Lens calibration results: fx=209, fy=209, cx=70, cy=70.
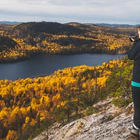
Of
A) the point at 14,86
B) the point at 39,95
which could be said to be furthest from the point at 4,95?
the point at 39,95

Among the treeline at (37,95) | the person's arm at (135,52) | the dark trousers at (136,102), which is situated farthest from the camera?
the treeline at (37,95)

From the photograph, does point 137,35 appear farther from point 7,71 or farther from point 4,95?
point 7,71

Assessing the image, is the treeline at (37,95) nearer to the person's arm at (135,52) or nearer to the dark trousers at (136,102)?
the dark trousers at (136,102)

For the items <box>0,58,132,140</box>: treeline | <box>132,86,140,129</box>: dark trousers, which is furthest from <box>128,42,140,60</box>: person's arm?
<box>0,58,132,140</box>: treeline

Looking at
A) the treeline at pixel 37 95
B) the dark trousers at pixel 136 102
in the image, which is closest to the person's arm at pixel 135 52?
the dark trousers at pixel 136 102

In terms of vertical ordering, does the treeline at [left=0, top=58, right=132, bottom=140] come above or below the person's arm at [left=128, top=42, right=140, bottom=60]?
below

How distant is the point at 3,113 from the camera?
295 feet

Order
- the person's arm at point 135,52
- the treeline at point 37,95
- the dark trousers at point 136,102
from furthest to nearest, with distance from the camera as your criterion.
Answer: the treeline at point 37,95 < the dark trousers at point 136,102 < the person's arm at point 135,52

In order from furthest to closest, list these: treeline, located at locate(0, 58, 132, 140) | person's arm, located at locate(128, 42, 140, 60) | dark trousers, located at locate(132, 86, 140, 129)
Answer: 1. treeline, located at locate(0, 58, 132, 140)
2. dark trousers, located at locate(132, 86, 140, 129)
3. person's arm, located at locate(128, 42, 140, 60)

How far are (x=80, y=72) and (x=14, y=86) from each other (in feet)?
155

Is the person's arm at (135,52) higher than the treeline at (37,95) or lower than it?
higher

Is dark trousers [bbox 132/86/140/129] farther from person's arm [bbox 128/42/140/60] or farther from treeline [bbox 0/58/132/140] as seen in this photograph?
treeline [bbox 0/58/132/140]

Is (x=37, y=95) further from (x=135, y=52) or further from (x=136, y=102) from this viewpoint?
(x=135, y=52)

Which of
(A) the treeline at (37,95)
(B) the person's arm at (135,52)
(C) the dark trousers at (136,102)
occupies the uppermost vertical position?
(B) the person's arm at (135,52)
